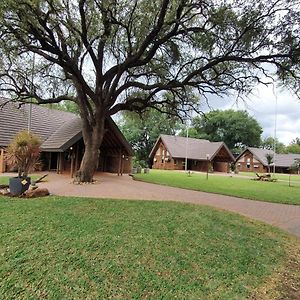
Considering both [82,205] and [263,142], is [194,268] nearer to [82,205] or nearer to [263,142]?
[82,205]

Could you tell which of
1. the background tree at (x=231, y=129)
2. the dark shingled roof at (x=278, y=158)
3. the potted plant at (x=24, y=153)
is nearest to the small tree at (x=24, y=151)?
the potted plant at (x=24, y=153)

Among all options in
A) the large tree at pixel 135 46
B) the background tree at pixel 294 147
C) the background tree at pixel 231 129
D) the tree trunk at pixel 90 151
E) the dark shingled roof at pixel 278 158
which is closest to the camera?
the large tree at pixel 135 46

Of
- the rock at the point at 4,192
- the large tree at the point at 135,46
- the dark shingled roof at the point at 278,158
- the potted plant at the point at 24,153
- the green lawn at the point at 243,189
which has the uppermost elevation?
the large tree at the point at 135,46

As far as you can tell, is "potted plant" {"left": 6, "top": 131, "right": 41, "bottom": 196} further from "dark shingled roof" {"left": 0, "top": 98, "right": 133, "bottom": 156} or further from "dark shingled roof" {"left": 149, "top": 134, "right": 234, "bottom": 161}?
"dark shingled roof" {"left": 149, "top": 134, "right": 234, "bottom": 161}

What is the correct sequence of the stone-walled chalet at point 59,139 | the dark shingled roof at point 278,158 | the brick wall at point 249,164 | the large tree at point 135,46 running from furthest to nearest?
the brick wall at point 249,164
the dark shingled roof at point 278,158
the stone-walled chalet at point 59,139
the large tree at point 135,46

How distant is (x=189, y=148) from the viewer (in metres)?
47.6

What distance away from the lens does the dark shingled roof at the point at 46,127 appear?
781 inches

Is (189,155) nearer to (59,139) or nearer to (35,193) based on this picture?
(59,139)

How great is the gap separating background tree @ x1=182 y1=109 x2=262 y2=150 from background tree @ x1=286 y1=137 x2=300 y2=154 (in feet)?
40.1

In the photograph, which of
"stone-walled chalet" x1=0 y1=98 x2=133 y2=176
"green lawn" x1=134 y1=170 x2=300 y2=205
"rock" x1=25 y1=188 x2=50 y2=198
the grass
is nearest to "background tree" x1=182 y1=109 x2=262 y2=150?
"stone-walled chalet" x1=0 y1=98 x2=133 y2=176

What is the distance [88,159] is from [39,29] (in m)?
7.05

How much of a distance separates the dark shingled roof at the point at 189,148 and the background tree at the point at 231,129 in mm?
16746

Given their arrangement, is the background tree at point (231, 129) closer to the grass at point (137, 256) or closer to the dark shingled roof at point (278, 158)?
the dark shingled roof at point (278, 158)

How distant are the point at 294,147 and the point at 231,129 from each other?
21214 mm
